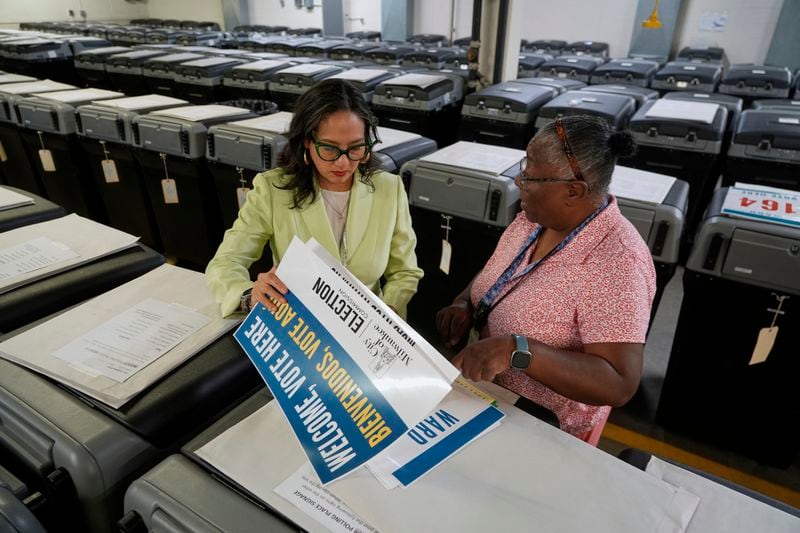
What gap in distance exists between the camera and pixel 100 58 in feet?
18.5

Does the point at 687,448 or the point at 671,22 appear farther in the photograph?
the point at 671,22

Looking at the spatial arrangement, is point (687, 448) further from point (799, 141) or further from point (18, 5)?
point (18, 5)

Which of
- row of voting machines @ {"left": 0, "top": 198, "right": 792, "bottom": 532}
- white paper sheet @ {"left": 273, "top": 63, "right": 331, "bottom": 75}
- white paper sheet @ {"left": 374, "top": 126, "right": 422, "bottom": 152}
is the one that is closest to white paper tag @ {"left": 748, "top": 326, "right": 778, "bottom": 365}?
row of voting machines @ {"left": 0, "top": 198, "right": 792, "bottom": 532}

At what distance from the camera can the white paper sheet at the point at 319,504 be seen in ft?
2.41

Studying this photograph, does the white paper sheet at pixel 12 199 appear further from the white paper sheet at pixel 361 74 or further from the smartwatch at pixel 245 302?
the white paper sheet at pixel 361 74

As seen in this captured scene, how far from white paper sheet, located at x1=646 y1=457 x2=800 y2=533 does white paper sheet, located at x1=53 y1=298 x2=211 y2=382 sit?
3.35 feet

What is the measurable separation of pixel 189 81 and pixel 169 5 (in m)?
10.1

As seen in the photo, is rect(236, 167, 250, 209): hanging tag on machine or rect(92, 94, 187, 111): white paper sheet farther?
rect(92, 94, 187, 111): white paper sheet

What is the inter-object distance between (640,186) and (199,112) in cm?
254

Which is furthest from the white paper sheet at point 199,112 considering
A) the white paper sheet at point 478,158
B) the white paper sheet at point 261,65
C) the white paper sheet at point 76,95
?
the white paper sheet at point 261,65

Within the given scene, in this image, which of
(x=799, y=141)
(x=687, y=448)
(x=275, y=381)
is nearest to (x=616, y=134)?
(x=275, y=381)

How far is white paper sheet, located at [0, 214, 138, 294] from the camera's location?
1399 millimetres

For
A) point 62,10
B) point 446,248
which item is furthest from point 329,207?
point 62,10

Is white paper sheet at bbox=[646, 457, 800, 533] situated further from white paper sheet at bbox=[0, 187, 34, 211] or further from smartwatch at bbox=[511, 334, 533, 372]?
white paper sheet at bbox=[0, 187, 34, 211]
